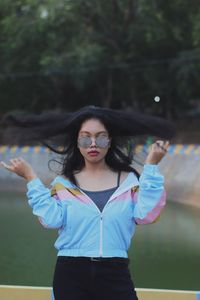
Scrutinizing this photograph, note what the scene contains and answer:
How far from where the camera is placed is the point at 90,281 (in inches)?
86.7

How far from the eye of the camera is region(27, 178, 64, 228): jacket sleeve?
2207mm

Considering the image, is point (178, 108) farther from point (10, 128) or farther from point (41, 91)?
point (10, 128)

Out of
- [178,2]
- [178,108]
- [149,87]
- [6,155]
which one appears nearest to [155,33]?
[178,2]

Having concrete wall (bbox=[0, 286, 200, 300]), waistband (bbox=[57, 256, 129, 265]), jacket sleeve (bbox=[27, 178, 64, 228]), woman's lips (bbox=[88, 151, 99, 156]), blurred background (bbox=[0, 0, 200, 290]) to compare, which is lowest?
concrete wall (bbox=[0, 286, 200, 300])

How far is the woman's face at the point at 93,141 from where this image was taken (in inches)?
91.8

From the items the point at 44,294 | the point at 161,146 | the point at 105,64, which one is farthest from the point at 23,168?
the point at 105,64

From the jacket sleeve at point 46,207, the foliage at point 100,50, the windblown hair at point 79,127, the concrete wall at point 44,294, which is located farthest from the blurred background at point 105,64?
the jacket sleeve at point 46,207

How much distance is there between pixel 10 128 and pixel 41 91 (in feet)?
61.1

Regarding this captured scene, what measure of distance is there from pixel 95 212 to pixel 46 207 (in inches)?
7.3

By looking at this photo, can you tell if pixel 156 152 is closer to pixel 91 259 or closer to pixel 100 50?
pixel 91 259

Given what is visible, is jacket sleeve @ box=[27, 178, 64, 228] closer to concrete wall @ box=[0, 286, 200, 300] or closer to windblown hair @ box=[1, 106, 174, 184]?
windblown hair @ box=[1, 106, 174, 184]

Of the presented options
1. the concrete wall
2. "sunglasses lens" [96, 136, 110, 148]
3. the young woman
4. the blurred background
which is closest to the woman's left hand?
the young woman

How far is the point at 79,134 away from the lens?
2.39 m

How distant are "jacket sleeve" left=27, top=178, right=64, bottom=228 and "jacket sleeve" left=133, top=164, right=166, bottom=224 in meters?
0.30
